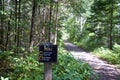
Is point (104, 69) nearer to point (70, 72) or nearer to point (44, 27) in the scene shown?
point (70, 72)

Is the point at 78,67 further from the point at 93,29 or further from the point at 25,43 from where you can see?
the point at 93,29

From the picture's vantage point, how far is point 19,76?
8.08m

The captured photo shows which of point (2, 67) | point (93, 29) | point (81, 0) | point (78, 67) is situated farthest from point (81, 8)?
point (2, 67)

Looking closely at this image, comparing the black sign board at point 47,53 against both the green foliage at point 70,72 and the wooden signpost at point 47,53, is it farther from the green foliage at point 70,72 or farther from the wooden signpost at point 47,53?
the green foliage at point 70,72

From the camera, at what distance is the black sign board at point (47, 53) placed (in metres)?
5.15

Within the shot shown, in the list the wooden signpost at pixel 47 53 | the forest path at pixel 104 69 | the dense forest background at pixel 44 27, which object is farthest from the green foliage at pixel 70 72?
the wooden signpost at pixel 47 53

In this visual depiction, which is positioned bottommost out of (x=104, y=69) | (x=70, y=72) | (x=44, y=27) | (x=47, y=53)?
(x=104, y=69)

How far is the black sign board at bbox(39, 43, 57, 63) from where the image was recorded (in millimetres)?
5152

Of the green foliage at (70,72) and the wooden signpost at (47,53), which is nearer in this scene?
the wooden signpost at (47,53)

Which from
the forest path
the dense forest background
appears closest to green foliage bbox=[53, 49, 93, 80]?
the dense forest background

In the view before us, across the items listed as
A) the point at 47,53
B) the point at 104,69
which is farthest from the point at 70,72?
the point at 104,69

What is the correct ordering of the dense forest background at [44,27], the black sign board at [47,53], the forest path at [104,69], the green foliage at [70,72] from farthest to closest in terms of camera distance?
the forest path at [104,69] < the dense forest background at [44,27] < the green foliage at [70,72] < the black sign board at [47,53]

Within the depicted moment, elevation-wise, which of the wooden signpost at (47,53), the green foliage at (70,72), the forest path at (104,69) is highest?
the wooden signpost at (47,53)

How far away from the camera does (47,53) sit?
17.0 feet
